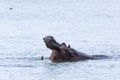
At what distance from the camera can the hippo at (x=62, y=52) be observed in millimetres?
23375

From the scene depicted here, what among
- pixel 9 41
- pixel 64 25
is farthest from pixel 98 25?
pixel 9 41

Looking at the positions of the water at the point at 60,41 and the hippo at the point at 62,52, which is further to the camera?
the hippo at the point at 62,52

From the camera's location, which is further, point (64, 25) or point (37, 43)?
point (64, 25)

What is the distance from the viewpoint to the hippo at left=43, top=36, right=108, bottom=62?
2338 cm

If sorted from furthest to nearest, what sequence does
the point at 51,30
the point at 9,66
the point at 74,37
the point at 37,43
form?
the point at 51,30 < the point at 74,37 < the point at 37,43 < the point at 9,66

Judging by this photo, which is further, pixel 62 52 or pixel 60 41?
pixel 60 41

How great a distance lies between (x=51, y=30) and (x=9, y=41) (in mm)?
5836

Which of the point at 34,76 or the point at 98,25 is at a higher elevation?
the point at 98,25

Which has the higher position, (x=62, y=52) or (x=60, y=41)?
(x=60, y=41)

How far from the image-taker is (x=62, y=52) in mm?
23875

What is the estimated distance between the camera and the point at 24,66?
23.6 m

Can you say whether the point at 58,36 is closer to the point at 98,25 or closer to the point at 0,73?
the point at 98,25

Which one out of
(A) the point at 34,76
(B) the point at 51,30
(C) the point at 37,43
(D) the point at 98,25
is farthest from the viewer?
(D) the point at 98,25

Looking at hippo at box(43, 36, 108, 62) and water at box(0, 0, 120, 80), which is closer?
water at box(0, 0, 120, 80)
